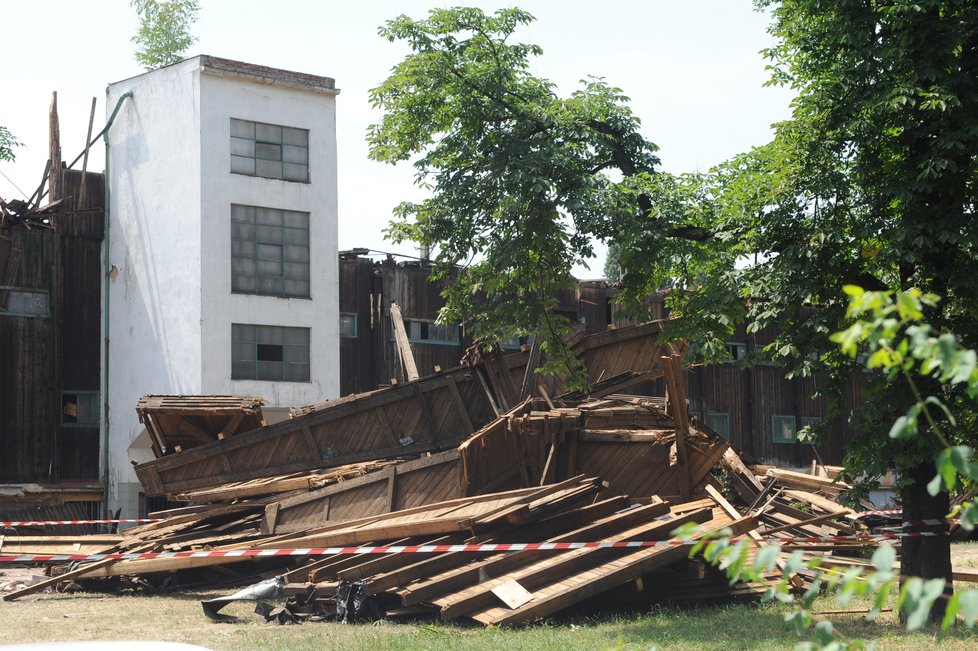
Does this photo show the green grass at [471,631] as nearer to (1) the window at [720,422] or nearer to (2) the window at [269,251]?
(2) the window at [269,251]

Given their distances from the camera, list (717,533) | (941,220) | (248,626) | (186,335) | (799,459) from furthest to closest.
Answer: (799,459) < (186,335) < (248,626) < (941,220) < (717,533)

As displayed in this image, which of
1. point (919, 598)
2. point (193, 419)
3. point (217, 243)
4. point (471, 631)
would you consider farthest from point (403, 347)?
point (919, 598)

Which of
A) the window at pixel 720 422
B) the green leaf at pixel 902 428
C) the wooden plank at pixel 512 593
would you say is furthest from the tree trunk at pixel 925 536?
the window at pixel 720 422

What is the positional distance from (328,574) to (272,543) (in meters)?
2.41

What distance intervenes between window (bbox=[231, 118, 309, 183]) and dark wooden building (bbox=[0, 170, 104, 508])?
4804 mm

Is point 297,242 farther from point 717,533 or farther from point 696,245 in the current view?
point 717,533

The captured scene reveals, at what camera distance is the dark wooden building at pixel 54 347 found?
94.3 ft

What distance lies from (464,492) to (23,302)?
59.4 ft

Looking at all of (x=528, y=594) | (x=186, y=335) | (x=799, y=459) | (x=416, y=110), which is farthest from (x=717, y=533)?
(x=799, y=459)

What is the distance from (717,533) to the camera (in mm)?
3777

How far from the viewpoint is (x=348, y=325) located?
103 feet

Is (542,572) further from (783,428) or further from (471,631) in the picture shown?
(783,428)

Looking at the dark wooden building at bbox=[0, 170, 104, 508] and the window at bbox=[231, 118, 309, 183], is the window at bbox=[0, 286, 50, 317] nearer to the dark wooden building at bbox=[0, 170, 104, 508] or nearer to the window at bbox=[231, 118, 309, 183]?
the dark wooden building at bbox=[0, 170, 104, 508]

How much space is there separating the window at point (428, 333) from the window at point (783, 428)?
12.4m
